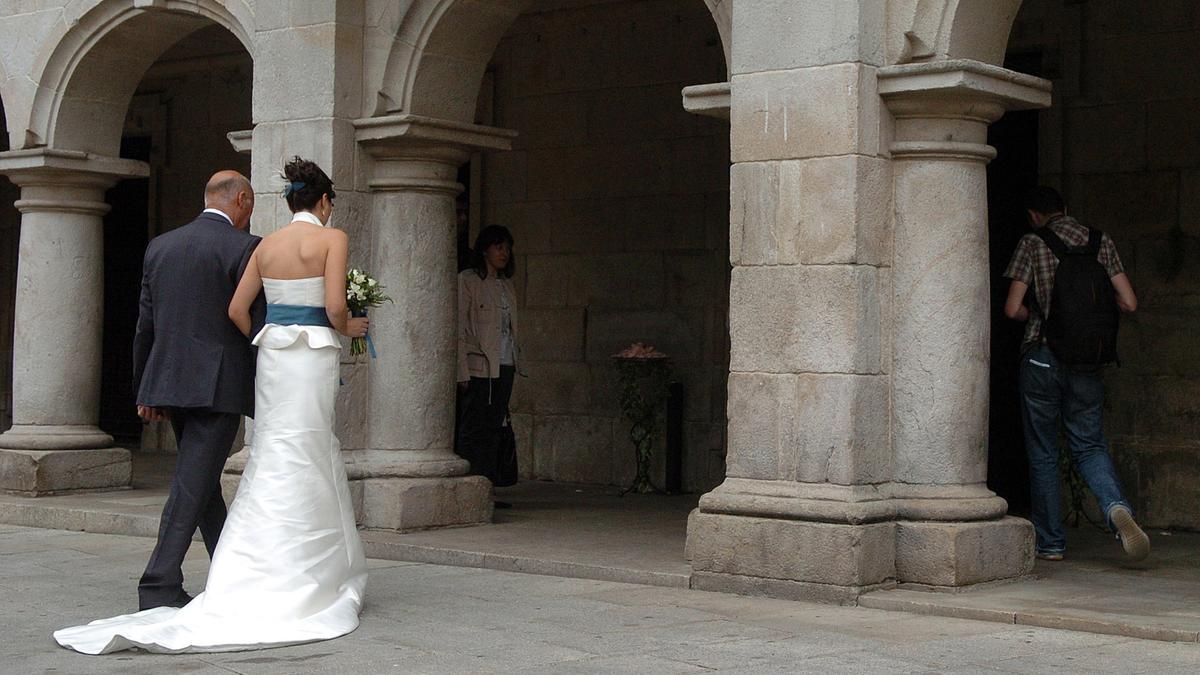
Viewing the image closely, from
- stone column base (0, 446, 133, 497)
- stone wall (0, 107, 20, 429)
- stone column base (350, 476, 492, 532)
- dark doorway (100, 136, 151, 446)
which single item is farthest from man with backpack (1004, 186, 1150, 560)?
stone wall (0, 107, 20, 429)

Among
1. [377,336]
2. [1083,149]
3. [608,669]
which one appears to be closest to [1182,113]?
[1083,149]

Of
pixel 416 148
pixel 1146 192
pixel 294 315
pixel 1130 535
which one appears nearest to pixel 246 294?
pixel 294 315

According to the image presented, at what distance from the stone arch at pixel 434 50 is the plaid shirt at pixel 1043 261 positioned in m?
3.13

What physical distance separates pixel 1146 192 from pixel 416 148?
4.19 meters

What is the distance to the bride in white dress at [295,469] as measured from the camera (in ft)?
21.0

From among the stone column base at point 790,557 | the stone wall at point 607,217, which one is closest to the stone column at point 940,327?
the stone column base at point 790,557

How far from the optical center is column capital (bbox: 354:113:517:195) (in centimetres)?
934

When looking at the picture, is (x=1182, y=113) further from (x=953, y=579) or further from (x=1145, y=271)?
(x=953, y=579)

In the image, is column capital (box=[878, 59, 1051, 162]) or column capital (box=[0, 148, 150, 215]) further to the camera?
column capital (box=[0, 148, 150, 215])

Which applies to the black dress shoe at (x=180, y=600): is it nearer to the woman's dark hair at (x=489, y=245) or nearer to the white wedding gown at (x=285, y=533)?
the white wedding gown at (x=285, y=533)

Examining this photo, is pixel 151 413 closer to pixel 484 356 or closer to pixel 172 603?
pixel 172 603

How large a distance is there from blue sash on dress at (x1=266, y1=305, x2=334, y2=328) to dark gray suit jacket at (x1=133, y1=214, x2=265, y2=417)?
152mm

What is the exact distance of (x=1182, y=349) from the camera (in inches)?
380

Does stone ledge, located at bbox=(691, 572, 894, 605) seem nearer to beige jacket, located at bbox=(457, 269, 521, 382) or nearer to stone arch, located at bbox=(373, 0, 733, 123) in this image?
beige jacket, located at bbox=(457, 269, 521, 382)
